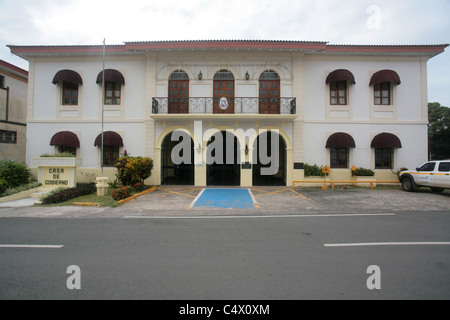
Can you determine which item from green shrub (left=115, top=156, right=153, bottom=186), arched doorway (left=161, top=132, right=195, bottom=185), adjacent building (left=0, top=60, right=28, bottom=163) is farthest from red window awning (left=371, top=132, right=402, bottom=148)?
adjacent building (left=0, top=60, right=28, bottom=163)

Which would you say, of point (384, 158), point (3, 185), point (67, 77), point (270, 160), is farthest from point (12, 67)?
point (384, 158)

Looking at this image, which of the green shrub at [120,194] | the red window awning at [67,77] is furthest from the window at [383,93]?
the red window awning at [67,77]

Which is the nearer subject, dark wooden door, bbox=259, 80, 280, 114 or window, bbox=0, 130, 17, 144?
dark wooden door, bbox=259, 80, 280, 114

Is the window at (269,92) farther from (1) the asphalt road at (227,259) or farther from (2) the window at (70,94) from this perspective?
(2) the window at (70,94)

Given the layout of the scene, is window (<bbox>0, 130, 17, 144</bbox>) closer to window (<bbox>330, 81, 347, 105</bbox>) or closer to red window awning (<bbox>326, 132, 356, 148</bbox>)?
red window awning (<bbox>326, 132, 356, 148</bbox>)

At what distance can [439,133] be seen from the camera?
74.9ft

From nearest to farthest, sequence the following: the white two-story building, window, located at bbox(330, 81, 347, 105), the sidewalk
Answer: the sidewalk < the white two-story building < window, located at bbox(330, 81, 347, 105)

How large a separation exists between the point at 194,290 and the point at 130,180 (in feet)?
32.4

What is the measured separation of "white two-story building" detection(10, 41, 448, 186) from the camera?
45.1ft

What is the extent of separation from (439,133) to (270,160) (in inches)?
860

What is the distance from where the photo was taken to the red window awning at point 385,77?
44.1 feet

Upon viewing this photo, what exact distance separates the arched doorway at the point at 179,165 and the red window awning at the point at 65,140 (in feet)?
19.1

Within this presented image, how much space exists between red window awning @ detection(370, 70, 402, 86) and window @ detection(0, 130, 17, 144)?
90.1 feet
